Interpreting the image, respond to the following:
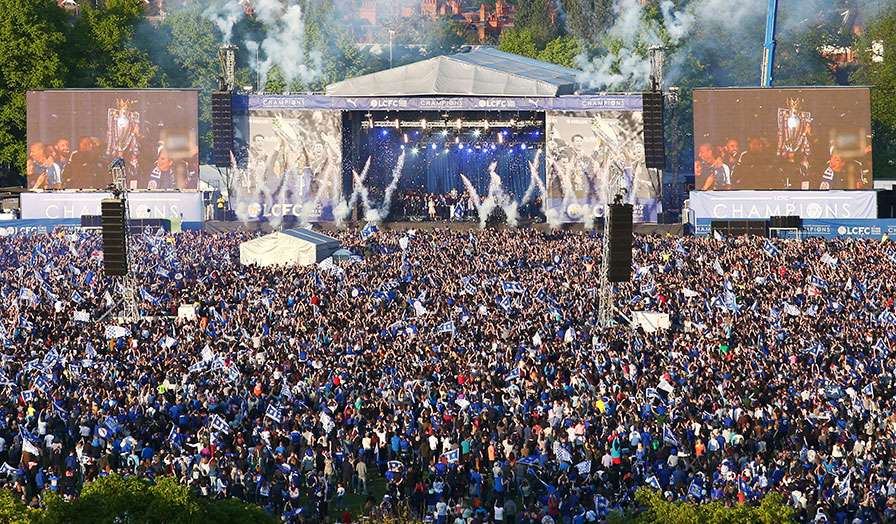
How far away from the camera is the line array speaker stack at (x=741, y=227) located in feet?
166

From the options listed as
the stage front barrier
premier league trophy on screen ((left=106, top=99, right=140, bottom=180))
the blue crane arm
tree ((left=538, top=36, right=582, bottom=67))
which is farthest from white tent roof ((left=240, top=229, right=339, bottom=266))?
tree ((left=538, top=36, right=582, bottom=67))

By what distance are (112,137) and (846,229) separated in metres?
31.0

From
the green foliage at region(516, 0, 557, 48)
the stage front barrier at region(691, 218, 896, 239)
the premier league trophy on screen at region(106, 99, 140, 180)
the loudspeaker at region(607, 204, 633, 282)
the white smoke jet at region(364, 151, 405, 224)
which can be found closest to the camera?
the loudspeaker at region(607, 204, 633, 282)

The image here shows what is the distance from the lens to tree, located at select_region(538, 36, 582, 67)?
8988cm

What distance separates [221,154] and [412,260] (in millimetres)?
17484

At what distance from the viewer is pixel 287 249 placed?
43.2 m

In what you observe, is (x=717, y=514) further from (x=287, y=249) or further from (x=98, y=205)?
(x=98, y=205)

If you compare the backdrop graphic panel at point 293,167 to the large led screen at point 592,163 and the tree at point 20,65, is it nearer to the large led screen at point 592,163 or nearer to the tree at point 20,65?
the large led screen at point 592,163

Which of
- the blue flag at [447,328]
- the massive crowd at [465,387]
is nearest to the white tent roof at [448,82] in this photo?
the massive crowd at [465,387]

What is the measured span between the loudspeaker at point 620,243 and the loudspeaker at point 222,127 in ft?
81.1

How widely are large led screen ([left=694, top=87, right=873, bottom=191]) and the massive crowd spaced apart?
589 inches

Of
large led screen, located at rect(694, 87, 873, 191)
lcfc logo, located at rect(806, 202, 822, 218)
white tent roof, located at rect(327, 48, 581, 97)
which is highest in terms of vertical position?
white tent roof, located at rect(327, 48, 581, 97)

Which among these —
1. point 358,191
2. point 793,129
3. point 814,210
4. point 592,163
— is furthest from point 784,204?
point 358,191

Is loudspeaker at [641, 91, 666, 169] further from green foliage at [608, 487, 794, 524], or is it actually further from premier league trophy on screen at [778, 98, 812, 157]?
green foliage at [608, 487, 794, 524]
